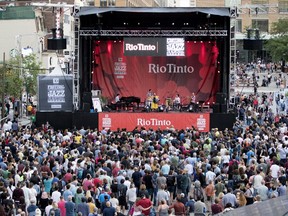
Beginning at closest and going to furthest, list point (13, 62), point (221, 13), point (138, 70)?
1. point (221, 13)
2. point (138, 70)
3. point (13, 62)

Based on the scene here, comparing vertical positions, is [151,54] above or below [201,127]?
above

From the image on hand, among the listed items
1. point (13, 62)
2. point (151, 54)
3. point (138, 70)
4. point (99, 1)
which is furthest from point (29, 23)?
point (151, 54)

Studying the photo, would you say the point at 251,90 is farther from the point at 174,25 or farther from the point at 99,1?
the point at 174,25

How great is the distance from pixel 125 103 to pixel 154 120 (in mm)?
3405

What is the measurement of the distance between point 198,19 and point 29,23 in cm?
3053

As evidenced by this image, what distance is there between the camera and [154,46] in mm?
40562

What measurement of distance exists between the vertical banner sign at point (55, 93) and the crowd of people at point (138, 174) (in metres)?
10.1

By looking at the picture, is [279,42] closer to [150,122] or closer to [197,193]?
[150,122]

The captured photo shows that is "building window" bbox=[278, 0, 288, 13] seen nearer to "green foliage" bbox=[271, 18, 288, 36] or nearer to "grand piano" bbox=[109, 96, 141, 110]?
"green foliage" bbox=[271, 18, 288, 36]

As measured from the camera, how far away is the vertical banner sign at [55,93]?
41469 millimetres

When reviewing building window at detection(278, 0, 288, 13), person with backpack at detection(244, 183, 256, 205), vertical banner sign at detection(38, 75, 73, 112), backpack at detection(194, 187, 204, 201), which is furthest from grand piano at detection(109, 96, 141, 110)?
building window at detection(278, 0, 288, 13)

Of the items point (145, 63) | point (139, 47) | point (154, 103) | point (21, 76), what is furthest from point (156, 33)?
point (21, 76)

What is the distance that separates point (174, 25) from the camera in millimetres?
41656

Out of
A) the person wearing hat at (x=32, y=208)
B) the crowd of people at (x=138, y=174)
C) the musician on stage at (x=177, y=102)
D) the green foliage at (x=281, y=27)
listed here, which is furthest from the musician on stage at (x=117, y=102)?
the green foliage at (x=281, y=27)
